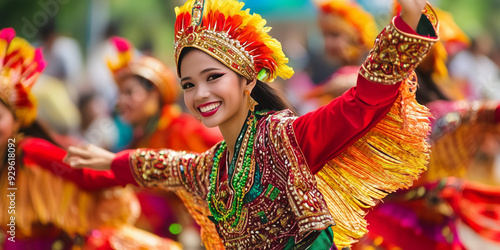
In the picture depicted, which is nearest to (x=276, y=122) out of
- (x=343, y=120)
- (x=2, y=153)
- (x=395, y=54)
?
(x=343, y=120)

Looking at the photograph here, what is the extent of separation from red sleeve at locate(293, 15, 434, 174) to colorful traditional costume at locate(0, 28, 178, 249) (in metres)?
1.60

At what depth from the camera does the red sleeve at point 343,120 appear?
208 cm

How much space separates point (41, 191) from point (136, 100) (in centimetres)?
162

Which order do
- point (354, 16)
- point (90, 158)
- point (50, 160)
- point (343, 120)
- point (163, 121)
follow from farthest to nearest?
point (354, 16), point (163, 121), point (50, 160), point (90, 158), point (343, 120)

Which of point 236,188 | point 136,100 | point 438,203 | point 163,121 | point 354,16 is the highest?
point 136,100

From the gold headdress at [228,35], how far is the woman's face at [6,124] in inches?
69.4

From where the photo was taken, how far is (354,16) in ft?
19.7

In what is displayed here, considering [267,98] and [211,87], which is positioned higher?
[211,87]

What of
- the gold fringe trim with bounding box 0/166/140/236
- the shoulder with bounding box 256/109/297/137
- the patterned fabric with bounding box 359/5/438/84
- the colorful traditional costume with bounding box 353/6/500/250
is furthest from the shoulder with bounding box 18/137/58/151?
the patterned fabric with bounding box 359/5/438/84

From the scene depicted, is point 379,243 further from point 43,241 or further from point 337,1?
point 337,1

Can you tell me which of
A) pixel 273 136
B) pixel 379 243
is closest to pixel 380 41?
pixel 273 136

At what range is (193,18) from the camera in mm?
2424

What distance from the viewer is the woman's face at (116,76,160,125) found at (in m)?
5.41

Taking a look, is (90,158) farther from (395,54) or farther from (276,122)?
(395,54)
